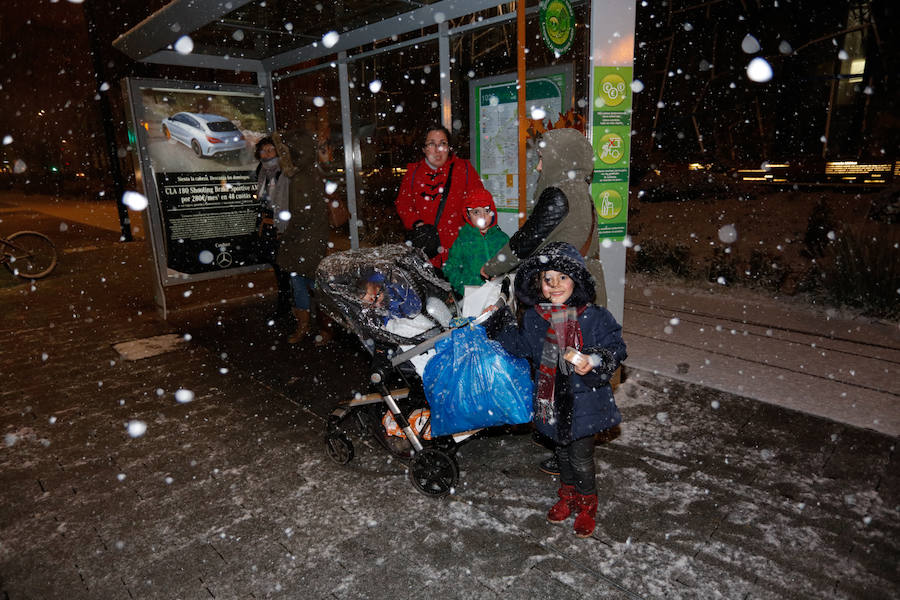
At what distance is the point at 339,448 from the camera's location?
3703 millimetres

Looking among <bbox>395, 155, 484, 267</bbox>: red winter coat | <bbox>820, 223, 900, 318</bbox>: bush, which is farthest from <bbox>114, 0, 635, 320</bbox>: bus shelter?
<bbox>820, 223, 900, 318</bbox>: bush

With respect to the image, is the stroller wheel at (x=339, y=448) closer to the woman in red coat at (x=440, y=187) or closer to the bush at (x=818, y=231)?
the woman in red coat at (x=440, y=187)

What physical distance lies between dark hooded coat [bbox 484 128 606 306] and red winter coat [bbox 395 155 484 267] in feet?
3.61

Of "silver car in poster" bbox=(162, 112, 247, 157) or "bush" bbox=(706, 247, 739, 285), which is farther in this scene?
"bush" bbox=(706, 247, 739, 285)

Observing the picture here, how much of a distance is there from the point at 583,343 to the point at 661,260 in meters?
6.69

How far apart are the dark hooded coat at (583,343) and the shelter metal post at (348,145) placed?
192 inches

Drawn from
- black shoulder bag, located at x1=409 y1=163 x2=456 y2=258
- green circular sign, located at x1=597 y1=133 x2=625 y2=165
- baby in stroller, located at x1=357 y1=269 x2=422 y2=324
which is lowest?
baby in stroller, located at x1=357 y1=269 x2=422 y2=324

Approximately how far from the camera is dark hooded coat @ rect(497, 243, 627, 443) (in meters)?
2.74

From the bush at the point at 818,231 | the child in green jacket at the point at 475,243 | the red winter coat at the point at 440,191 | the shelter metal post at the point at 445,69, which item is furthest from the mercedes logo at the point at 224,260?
the bush at the point at 818,231

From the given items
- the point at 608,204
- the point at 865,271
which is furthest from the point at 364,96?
the point at 865,271

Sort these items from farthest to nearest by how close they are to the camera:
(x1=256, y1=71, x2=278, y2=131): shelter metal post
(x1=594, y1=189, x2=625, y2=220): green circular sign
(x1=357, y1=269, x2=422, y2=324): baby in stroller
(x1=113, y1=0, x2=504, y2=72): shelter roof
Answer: (x1=256, y1=71, x2=278, y2=131): shelter metal post, (x1=113, y1=0, x2=504, y2=72): shelter roof, (x1=594, y1=189, x2=625, y2=220): green circular sign, (x1=357, y1=269, x2=422, y2=324): baby in stroller

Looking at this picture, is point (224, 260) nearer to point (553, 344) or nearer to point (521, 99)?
point (521, 99)

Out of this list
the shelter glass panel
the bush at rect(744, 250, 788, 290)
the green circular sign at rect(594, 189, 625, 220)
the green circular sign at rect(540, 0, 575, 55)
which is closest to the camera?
the green circular sign at rect(540, 0, 575, 55)

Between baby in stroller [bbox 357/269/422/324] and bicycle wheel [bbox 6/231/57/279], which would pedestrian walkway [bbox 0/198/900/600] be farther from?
bicycle wheel [bbox 6/231/57/279]
